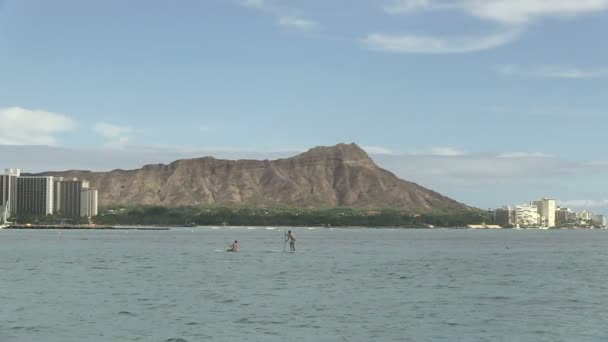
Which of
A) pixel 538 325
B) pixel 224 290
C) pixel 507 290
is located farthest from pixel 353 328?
pixel 507 290

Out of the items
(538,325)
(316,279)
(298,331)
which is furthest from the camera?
(316,279)

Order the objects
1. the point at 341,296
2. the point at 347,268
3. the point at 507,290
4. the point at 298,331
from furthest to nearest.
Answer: the point at 347,268, the point at 507,290, the point at 341,296, the point at 298,331

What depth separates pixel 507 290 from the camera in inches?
2309

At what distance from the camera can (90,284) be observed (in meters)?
61.0

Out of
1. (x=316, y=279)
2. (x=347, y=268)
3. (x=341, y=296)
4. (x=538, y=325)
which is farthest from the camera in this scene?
(x=347, y=268)

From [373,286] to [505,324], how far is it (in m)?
21.0

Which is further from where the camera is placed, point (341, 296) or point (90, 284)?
point (90, 284)

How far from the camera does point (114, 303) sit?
48125mm

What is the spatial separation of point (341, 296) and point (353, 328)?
45.4 feet

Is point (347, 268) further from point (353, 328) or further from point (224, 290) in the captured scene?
point (353, 328)

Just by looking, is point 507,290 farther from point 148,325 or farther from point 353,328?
point 148,325

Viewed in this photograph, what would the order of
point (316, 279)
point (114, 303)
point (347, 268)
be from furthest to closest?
point (347, 268), point (316, 279), point (114, 303)

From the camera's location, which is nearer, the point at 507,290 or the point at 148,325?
the point at 148,325

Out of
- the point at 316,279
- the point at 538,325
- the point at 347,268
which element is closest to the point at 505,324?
the point at 538,325
